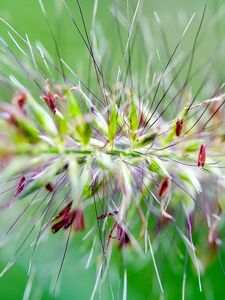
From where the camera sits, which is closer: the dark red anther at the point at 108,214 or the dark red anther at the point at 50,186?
the dark red anther at the point at 50,186

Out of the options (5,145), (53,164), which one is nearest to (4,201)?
(53,164)

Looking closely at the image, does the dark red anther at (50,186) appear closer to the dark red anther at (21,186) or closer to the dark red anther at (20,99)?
the dark red anther at (21,186)

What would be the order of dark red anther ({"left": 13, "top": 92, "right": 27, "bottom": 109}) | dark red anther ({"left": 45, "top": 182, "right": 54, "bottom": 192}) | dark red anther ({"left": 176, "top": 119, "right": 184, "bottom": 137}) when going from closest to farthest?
dark red anther ({"left": 13, "top": 92, "right": 27, "bottom": 109})
dark red anther ({"left": 45, "top": 182, "right": 54, "bottom": 192})
dark red anther ({"left": 176, "top": 119, "right": 184, "bottom": 137})

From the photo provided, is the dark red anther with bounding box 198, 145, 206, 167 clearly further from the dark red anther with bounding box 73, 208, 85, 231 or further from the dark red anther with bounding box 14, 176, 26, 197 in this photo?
the dark red anther with bounding box 14, 176, 26, 197

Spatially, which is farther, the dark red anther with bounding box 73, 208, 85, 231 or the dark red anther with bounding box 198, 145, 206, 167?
the dark red anther with bounding box 198, 145, 206, 167

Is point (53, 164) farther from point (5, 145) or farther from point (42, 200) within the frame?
point (42, 200)

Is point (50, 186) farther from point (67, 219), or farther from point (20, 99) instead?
point (20, 99)

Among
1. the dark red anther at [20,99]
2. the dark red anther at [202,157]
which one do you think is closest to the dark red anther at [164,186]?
the dark red anther at [202,157]

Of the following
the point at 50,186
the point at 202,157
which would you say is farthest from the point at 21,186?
the point at 202,157

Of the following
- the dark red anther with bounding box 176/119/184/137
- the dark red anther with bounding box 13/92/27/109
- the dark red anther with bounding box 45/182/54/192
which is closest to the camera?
the dark red anther with bounding box 13/92/27/109

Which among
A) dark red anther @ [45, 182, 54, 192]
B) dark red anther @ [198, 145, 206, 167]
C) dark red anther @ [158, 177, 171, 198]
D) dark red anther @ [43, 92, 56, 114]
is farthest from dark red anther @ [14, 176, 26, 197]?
dark red anther @ [198, 145, 206, 167]
